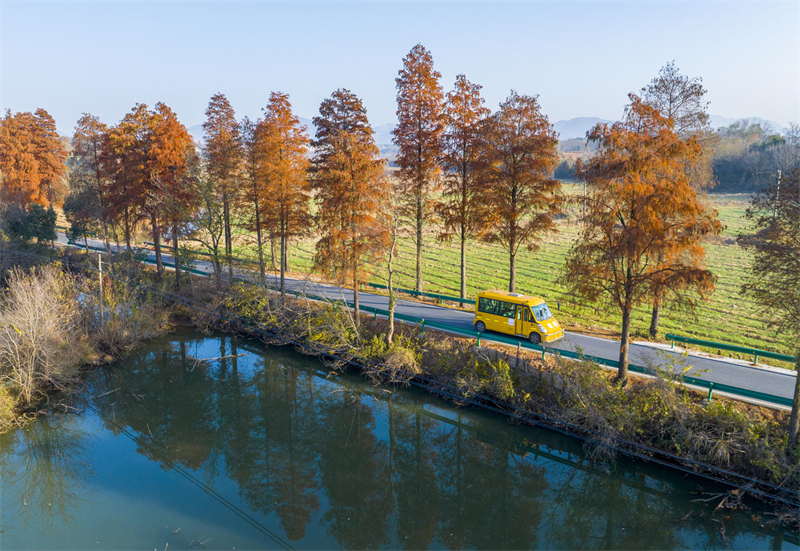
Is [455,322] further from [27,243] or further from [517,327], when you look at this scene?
[27,243]

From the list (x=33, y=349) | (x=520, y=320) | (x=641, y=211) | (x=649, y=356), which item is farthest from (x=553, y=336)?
(x=33, y=349)

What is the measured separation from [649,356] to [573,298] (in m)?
3.56

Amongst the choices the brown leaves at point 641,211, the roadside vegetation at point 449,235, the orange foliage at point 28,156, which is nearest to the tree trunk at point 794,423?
the roadside vegetation at point 449,235

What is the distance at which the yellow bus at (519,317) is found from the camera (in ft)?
64.0

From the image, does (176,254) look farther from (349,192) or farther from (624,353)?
(624,353)

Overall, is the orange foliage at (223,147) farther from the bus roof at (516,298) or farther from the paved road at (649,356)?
the bus roof at (516,298)

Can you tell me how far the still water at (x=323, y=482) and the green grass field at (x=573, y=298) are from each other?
5741 mm

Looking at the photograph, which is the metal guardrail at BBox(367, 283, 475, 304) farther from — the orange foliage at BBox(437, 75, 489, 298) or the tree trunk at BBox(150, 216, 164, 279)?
the tree trunk at BBox(150, 216, 164, 279)

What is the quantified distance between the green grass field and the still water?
5741 millimetres

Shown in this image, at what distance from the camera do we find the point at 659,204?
1419cm

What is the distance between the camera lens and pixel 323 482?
15016 millimetres

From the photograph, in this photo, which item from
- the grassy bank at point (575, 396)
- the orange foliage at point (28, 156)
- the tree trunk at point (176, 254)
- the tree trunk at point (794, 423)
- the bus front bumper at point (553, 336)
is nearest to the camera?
the tree trunk at point (794, 423)

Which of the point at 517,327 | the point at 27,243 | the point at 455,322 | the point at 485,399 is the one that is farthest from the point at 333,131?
the point at 27,243

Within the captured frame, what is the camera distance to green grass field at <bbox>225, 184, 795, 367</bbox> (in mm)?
22625
